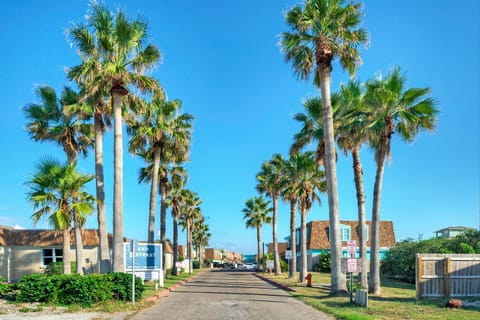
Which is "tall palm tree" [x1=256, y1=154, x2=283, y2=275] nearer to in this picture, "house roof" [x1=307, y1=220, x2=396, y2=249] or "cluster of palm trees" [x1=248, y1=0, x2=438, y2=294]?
"house roof" [x1=307, y1=220, x2=396, y2=249]

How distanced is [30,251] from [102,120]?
17.7 meters

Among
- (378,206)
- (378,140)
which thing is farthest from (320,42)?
(378,206)

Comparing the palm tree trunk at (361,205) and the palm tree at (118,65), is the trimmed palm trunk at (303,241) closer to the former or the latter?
the palm tree trunk at (361,205)

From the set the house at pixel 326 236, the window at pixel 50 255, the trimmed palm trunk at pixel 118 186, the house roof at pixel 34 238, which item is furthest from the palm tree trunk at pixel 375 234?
the house at pixel 326 236

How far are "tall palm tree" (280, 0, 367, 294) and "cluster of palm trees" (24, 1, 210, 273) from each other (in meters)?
6.86

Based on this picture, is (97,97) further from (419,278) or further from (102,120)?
(419,278)

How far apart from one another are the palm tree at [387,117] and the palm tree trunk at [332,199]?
5.66ft

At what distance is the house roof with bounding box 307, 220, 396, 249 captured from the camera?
55.7 m

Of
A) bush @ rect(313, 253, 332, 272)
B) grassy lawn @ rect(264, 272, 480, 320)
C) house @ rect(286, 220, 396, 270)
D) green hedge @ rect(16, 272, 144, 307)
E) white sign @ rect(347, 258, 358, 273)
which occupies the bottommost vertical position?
bush @ rect(313, 253, 332, 272)

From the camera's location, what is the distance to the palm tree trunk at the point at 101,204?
76.8 feet

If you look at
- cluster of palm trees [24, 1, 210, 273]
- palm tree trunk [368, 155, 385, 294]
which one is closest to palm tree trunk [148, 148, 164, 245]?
cluster of palm trees [24, 1, 210, 273]

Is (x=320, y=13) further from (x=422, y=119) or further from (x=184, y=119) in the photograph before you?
(x=184, y=119)

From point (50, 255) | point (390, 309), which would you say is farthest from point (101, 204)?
point (50, 255)

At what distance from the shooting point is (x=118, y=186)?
2128 cm
